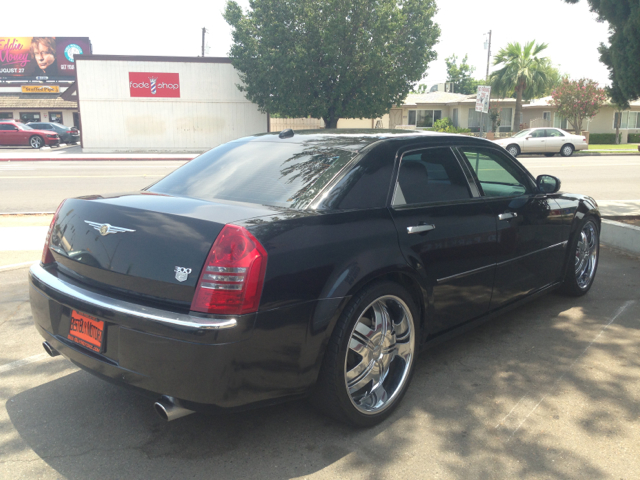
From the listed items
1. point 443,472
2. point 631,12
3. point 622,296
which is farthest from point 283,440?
point 631,12

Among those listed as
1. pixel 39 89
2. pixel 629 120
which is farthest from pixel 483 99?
pixel 39 89

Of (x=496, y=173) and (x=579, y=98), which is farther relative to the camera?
(x=579, y=98)

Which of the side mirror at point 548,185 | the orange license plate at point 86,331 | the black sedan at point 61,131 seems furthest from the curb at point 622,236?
the black sedan at point 61,131

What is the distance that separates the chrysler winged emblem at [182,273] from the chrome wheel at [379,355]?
929 millimetres

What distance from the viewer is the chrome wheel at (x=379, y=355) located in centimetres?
309

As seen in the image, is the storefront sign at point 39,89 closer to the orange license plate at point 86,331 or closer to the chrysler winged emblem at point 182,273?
the orange license plate at point 86,331

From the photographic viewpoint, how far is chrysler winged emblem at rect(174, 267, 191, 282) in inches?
101

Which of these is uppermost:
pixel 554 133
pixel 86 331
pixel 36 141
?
pixel 554 133

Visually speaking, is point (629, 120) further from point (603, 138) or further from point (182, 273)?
point (182, 273)

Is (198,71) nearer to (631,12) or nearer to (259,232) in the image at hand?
(631,12)

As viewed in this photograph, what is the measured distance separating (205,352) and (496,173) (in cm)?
298

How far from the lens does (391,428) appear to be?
3135 mm

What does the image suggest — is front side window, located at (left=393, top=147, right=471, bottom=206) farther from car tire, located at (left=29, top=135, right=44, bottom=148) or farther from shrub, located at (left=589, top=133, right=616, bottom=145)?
shrub, located at (left=589, top=133, right=616, bottom=145)

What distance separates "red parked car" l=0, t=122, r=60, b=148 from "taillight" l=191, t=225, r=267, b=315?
34558mm
